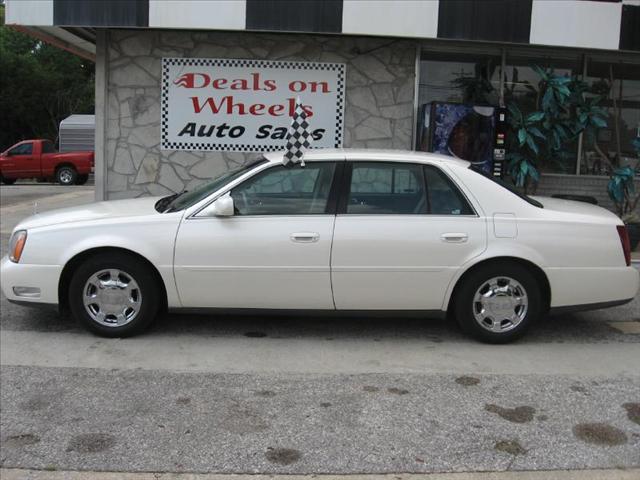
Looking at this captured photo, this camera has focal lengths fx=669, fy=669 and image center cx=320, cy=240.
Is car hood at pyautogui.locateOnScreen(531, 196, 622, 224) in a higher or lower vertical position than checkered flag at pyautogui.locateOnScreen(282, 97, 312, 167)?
lower

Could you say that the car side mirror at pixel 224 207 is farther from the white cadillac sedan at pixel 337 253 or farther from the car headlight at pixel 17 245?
the car headlight at pixel 17 245

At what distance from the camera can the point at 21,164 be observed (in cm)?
2275

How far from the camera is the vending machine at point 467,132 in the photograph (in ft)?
30.5

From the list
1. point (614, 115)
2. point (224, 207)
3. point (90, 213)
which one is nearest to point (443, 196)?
point (224, 207)

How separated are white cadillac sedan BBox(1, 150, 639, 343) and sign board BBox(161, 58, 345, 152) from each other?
4.42 m

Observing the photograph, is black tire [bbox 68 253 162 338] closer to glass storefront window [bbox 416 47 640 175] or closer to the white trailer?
glass storefront window [bbox 416 47 640 175]

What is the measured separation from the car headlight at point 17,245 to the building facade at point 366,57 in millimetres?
4238

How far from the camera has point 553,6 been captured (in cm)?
862

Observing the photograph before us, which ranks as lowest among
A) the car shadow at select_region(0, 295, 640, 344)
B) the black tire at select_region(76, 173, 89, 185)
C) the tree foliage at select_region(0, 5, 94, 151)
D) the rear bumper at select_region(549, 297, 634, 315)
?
the car shadow at select_region(0, 295, 640, 344)

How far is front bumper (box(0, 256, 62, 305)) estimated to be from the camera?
16.8 feet

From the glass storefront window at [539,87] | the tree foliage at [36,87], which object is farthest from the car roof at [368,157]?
the tree foliage at [36,87]

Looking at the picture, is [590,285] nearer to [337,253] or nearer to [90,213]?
[337,253]

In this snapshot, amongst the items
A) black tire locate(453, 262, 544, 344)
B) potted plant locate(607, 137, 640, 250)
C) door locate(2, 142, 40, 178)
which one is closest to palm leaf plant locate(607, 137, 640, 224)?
potted plant locate(607, 137, 640, 250)

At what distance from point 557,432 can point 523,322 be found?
1.55 m
